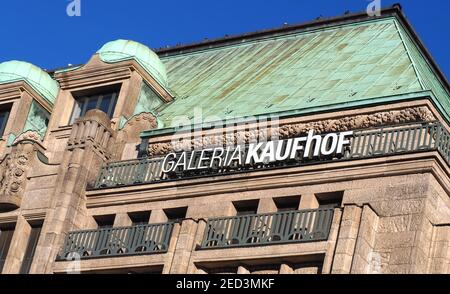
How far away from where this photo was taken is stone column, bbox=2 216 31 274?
170 ft

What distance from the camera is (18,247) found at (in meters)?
52.3

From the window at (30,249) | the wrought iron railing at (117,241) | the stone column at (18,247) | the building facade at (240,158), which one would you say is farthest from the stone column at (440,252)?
the stone column at (18,247)

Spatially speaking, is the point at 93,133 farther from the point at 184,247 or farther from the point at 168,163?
the point at 184,247

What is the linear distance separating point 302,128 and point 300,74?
5.44m

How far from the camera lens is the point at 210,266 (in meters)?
46.9

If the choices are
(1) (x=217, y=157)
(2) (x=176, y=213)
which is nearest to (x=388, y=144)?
(1) (x=217, y=157)

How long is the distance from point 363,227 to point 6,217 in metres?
15.2

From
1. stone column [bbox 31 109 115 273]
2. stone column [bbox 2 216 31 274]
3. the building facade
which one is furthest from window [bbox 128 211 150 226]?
stone column [bbox 2 216 31 274]

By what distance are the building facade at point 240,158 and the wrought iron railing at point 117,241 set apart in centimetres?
5

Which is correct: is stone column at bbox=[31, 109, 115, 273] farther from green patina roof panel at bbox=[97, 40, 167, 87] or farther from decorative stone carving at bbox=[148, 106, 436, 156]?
green patina roof panel at bbox=[97, 40, 167, 87]

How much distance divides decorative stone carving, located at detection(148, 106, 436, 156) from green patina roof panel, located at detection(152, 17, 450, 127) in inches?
26.0
